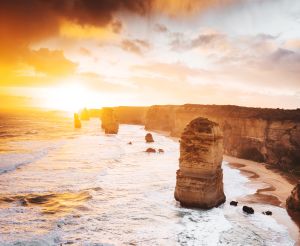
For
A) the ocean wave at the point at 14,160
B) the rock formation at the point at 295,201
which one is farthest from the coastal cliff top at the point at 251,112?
the ocean wave at the point at 14,160

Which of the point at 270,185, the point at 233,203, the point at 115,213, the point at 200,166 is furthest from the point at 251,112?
the point at 115,213

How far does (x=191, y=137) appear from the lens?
15.3m

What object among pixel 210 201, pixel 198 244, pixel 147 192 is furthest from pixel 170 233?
pixel 147 192

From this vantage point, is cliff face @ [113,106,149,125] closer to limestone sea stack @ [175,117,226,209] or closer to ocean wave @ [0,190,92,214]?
ocean wave @ [0,190,92,214]

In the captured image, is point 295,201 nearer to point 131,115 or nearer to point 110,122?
point 110,122

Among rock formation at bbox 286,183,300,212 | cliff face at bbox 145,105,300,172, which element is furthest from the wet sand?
cliff face at bbox 145,105,300,172

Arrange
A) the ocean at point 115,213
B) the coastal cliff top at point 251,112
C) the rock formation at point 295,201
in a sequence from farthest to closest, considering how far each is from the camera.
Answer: the coastal cliff top at point 251,112 < the rock formation at point 295,201 < the ocean at point 115,213

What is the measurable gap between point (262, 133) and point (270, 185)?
13304 millimetres

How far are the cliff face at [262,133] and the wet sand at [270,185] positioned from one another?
1987mm

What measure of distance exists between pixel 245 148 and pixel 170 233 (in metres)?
27.0

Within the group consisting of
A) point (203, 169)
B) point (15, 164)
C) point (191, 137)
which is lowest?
point (15, 164)

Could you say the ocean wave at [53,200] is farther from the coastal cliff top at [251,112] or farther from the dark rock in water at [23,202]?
the coastal cliff top at [251,112]

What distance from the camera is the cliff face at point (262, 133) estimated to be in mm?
29406

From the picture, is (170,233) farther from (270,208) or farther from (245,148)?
(245,148)
